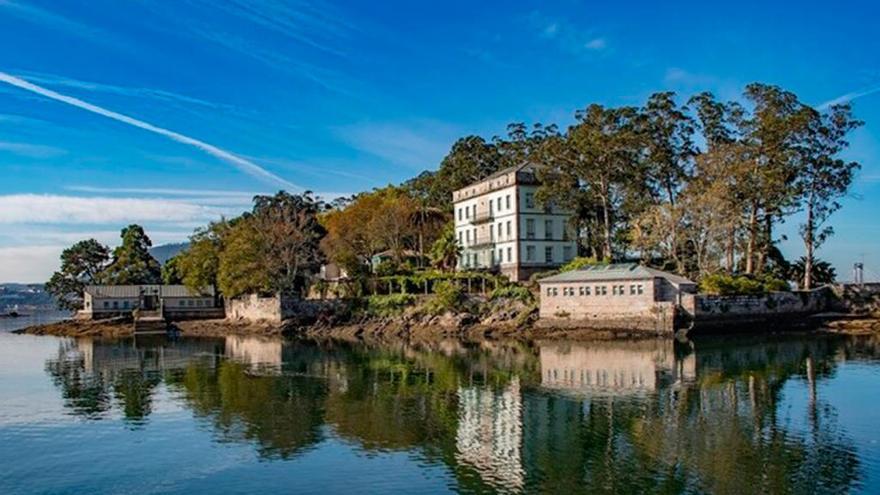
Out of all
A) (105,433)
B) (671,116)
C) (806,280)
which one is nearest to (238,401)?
(105,433)

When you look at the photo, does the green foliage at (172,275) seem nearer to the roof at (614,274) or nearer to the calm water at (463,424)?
the calm water at (463,424)

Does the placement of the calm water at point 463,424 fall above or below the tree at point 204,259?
below

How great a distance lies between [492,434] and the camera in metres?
24.4

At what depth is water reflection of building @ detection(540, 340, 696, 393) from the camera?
33.2 metres

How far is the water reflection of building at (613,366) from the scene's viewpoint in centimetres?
3322

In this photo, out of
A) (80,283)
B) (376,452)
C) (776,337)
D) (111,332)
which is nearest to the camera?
(376,452)

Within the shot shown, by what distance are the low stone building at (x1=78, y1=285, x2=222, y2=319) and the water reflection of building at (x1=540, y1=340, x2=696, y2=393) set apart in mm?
48817

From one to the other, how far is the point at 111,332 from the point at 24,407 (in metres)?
47.4

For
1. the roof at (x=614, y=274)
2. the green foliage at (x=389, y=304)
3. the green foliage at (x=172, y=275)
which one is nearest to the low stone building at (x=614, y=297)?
the roof at (x=614, y=274)

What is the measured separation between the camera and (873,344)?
155 feet

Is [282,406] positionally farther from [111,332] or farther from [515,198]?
[111,332]

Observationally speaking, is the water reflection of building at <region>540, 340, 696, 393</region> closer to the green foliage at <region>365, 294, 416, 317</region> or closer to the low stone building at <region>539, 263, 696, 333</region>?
the low stone building at <region>539, 263, 696, 333</region>

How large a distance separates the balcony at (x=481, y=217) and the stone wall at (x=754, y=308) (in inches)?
913

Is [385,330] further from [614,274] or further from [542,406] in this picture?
[542,406]
